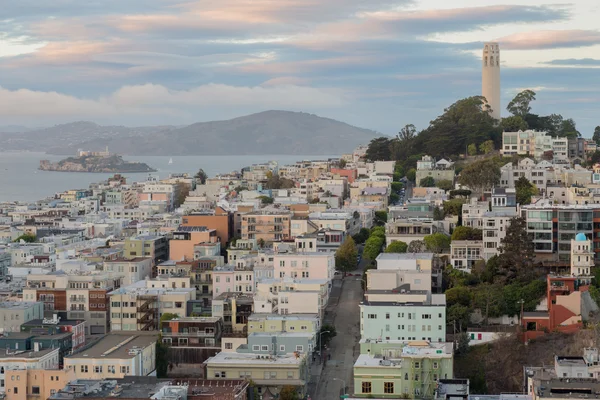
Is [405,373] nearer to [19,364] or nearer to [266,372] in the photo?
[266,372]

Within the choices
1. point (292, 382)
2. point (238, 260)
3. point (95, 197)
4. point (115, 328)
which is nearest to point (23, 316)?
point (115, 328)

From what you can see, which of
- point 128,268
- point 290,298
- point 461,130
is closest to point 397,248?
point 290,298

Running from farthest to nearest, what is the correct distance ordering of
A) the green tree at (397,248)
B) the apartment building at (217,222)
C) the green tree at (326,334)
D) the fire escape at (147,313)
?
1. the apartment building at (217,222)
2. the green tree at (397,248)
3. the fire escape at (147,313)
4. the green tree at (326,334)

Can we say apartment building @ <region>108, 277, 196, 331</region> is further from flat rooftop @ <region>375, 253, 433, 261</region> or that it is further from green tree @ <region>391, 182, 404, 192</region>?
green tree @ <region>391, 182, 404, 192</region>

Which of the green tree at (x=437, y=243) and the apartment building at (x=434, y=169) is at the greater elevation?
the apartment building at (x=434, y=169)

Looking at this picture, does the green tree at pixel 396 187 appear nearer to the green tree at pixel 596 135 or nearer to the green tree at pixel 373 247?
the green tree at pixel 596 135

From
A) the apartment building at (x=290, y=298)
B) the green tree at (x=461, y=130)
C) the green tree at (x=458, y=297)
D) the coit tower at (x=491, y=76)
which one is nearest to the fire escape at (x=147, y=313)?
the apartment building at (x=290, y=298)

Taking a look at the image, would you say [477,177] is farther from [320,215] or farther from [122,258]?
[122,258]
